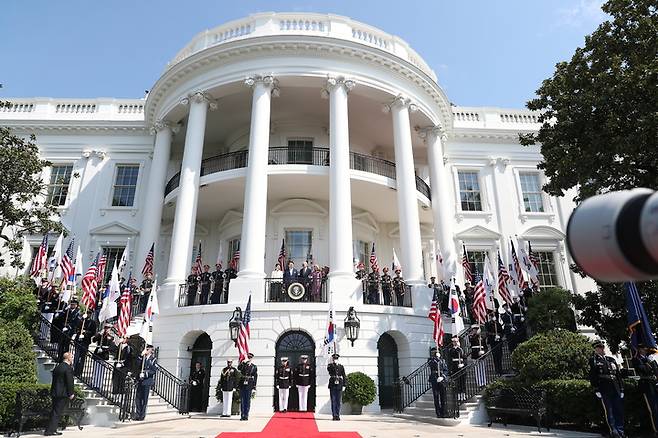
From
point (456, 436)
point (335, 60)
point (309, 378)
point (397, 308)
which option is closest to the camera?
point (456, 436)

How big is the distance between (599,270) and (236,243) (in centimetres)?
2016

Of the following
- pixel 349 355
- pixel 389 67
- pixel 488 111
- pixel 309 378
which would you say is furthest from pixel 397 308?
pixel 488 111

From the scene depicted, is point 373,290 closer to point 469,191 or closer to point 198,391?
point 198,391

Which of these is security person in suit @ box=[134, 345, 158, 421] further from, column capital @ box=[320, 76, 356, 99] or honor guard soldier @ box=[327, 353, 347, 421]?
column capital @ box=[320, 76, 356, 99]

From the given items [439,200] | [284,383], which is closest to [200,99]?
[439,200]

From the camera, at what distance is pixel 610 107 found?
11336mm

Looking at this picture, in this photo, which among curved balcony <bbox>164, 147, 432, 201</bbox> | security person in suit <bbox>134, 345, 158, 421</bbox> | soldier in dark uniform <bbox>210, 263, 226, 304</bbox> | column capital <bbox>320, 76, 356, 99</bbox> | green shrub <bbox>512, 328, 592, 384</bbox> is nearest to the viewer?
green shrub <bbox>512, 328, 592, 384</bbox>

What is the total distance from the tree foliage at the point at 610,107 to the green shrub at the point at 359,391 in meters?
8.17

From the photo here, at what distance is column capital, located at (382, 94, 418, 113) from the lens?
19359mm

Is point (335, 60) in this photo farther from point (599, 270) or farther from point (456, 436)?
point (599, 270)

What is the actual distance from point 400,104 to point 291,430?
14.4 metres

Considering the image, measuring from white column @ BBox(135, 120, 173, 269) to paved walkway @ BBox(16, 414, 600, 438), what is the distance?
30.8ft

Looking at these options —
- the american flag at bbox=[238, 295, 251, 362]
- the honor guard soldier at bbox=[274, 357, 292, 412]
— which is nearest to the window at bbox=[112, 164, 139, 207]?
the american flag at bbox=[238, 295, 251, 362]

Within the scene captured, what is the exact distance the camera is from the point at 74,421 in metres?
10.7
